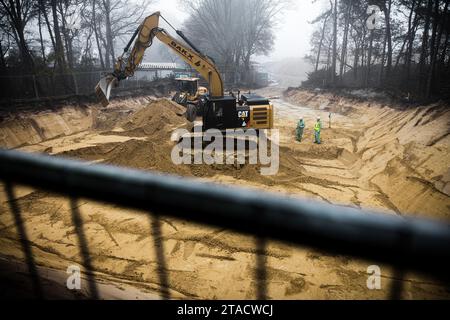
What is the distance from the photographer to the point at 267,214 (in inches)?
31.0

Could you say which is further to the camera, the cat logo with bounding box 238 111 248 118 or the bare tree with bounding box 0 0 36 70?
the bare tree with bounding box 0 0 36 70

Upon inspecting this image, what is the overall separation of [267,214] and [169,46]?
14.8 meters

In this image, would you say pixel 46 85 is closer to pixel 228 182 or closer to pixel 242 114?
pixel 242 114

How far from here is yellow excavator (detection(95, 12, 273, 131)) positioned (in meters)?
12.4

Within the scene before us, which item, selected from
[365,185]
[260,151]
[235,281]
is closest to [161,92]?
[260,151]

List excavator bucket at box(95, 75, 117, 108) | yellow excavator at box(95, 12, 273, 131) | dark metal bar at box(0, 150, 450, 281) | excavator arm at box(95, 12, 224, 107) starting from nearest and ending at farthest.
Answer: dark metal bar at box(0, 150, 450, 281) < yellow excavator at box(95, 12, 273, 131) < excavator arm at box(95, 12, 224, 107) < excavator bucket at box(95, 75, 117, 108)

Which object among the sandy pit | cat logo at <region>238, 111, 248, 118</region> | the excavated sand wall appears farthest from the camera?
cat logo at <region>238, 111, 248, 118</region>

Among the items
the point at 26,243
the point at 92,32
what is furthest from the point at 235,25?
the point at 26,243

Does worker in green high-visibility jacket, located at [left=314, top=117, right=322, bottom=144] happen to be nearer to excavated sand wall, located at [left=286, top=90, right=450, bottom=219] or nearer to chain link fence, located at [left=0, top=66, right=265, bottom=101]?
excavated sand wall, located at [left=286, top=90, right=450, bottom=219]

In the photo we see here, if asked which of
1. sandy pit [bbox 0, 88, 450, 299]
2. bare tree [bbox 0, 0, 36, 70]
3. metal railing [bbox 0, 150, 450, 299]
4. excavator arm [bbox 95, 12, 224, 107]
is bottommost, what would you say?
sandy pit [bbox 0, 88, 450, 299]

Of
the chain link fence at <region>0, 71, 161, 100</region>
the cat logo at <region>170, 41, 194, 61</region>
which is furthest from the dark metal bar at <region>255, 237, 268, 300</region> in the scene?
the chain link fence at <region>0, 71, 161, 100</region>

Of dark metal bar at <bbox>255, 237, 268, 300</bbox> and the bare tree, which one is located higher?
the bare tree

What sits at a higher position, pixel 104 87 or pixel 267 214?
pixel 104 87
